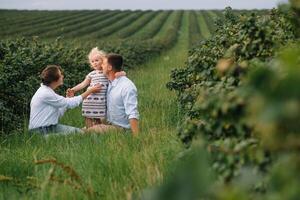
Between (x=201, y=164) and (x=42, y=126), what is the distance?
20.1 feet

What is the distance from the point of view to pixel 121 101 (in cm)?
712

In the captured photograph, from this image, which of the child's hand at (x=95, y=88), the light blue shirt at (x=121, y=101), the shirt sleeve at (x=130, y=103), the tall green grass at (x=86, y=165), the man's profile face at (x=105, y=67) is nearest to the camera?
the tall green grass at (x=86, y=165)

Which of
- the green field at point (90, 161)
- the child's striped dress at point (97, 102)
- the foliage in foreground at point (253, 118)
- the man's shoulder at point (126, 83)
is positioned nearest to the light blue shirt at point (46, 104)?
the green field at point (90, 161)

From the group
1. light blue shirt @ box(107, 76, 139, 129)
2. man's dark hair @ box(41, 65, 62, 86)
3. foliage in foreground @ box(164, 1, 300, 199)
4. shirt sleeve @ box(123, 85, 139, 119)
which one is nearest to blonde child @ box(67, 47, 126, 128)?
light blue shirt @ box(107, 76, 139, 129)

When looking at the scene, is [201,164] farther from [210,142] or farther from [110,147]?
[110,147]

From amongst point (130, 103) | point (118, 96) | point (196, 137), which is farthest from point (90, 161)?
point (118, 96)

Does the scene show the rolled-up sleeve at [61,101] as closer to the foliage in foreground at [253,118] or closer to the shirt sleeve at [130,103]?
the shirt sleeve at [130,103]

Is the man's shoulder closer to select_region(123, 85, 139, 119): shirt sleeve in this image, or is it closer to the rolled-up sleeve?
select_region(123, 85, 139, 119): shirt sleeve

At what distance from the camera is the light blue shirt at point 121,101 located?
692 centimetres

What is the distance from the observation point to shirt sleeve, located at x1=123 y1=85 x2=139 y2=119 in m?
6.80

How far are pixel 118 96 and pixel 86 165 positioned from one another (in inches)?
108

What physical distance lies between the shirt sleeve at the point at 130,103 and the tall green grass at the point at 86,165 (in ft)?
2.47

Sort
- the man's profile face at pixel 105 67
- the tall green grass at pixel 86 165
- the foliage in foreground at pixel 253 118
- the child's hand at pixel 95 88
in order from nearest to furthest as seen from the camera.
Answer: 1. the foliage in foreground at pixel 253 118
2. the tall green grass at pixel 86 165
3. the man's profile face at pixel 105 67
4. the child's hand at pixel 95 88

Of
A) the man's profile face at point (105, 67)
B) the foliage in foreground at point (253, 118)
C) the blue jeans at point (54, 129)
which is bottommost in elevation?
the blue jeans at point (54, 129)
